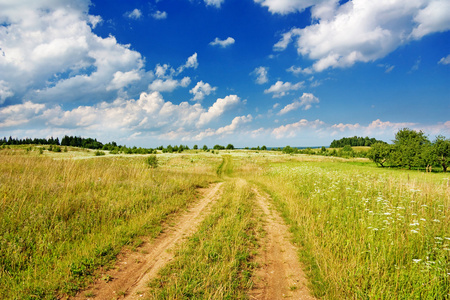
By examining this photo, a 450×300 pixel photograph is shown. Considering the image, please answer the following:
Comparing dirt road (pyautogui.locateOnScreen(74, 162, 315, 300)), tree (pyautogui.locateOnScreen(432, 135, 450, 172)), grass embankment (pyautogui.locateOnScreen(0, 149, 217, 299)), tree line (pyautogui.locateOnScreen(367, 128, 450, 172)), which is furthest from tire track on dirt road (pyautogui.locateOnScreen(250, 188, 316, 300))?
tree (pyautogui.locateOnScreen(432, 135, 450, 172))

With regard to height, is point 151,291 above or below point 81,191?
below

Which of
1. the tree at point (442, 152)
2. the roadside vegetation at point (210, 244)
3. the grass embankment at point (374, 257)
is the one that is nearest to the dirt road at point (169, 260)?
the roadside vegetation at point (210, 244)

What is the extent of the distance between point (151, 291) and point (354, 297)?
4.19m

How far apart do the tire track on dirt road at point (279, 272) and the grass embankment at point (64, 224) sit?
3939 millimetres

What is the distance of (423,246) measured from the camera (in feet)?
18.0

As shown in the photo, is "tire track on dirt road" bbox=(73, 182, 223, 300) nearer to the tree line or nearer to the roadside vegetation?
the roadside vegetation

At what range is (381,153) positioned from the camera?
47.8 m

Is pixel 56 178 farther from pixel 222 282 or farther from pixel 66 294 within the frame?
pixel 222 282

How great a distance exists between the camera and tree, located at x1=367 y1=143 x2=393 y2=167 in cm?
4681

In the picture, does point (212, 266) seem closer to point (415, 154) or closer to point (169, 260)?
point (169, 260)

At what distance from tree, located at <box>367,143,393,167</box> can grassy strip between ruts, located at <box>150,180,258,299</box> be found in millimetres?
54327

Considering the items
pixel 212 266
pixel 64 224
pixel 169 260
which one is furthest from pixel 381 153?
pixel 64 224

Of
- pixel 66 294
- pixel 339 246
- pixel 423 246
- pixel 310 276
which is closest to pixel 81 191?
pixel 66 294

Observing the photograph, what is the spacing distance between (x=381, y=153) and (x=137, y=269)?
58.8m
